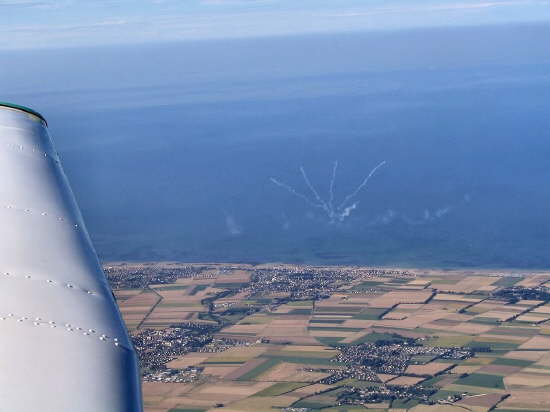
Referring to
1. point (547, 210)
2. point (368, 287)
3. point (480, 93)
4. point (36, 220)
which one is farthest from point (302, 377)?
point (480, 93)

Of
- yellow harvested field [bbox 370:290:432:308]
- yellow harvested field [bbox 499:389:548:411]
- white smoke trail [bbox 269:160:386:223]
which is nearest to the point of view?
yellow harvested field [bbox 499:389:548:411]

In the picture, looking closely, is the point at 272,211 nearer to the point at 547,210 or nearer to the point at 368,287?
the point at 547,210

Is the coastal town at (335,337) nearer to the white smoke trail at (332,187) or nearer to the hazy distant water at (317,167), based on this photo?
the hazy distant water at (317,167)

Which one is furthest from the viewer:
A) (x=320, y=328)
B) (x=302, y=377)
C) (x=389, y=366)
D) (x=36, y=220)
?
(x=320, y=328)

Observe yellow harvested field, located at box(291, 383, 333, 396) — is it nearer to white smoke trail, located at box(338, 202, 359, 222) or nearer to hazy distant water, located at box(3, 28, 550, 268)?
hazy distant water, located at box(3, 28, 550, 268)

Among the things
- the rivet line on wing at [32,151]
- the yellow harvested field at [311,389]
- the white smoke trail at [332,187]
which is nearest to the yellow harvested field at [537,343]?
the yellow harvested field at [311,389]

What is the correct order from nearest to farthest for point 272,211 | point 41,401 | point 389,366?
1. point 41,401
2. point 389,366
3. point 272,211

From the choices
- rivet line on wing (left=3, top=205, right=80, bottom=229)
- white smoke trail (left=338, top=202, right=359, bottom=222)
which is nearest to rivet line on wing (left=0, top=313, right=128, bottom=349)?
rivet line on wing (left=3, top=205, right=80, bottom=229)
